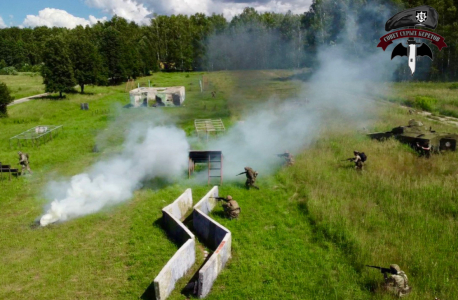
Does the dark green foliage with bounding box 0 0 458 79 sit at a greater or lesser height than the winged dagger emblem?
greater

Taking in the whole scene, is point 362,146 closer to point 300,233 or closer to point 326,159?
point 326,159

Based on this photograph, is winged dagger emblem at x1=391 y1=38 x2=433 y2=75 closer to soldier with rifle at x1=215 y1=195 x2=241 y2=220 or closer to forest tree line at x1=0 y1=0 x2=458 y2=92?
forest tree line at x1=0 y1=0 x2=458 y2=92

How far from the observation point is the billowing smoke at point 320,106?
20406 millimetres

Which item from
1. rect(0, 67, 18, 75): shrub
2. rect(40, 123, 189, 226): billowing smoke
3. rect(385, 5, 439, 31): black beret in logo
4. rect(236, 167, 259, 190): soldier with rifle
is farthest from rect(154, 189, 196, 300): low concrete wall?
rect(0, 67, 18, 75): shrub

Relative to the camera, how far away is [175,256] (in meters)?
9.03

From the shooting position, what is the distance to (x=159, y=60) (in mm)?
92125

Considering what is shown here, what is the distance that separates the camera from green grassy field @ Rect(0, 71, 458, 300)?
898 centimetres

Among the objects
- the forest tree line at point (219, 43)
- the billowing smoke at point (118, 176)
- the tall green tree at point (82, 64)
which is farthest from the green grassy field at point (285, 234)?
the tall green tree at point (82, 64)

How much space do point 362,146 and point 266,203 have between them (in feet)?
30.3

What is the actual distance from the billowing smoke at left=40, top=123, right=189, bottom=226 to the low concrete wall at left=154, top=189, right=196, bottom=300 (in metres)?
3.15

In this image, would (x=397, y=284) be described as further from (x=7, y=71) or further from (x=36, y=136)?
(x=7, y=71)

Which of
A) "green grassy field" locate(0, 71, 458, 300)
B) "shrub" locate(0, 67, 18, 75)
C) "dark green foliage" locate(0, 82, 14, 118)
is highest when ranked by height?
"shrub" locate(0, 67, 18, 75)

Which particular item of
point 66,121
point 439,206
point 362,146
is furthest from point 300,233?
point 66,121

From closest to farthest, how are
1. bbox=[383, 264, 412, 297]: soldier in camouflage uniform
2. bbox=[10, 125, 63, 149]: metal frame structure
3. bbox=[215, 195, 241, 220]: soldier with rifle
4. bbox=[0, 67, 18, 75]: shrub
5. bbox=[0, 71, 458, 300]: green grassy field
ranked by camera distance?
1. bbox=[383, 264, 412, 297]: soldier in camouflage uniform
2. bbox=[0, 71, 458, 300]: green grassy field
3. bbox=[215, 195, 241, 220]: soldier with rifle
4. bbox=[10, 125, 63, 149]: metal frame structure
5. bbox=[0, 67, 18, 75]: shrub
